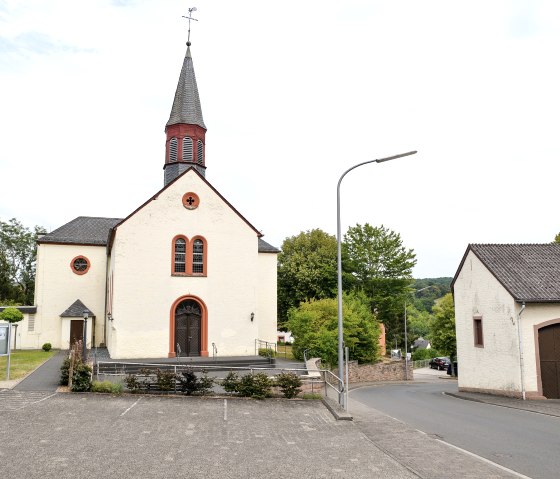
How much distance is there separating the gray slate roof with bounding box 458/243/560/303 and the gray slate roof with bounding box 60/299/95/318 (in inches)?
944

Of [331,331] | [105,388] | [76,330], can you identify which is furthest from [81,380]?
[76,330]

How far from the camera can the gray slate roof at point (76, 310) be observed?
33.4 m

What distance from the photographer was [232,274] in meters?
27.8

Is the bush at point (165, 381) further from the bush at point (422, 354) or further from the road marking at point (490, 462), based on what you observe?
the bush at point (422, 354)

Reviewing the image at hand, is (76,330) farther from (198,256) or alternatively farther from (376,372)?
(376,372)

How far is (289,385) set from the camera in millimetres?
16891

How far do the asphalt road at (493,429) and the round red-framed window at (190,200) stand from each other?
13466mm

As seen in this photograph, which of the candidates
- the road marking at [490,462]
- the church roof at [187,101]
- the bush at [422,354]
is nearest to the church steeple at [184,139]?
the church roof at [187,101]

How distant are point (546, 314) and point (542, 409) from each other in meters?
4.77

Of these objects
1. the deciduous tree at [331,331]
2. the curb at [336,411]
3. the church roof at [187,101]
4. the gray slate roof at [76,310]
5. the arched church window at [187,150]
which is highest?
the church roof at [187,101]

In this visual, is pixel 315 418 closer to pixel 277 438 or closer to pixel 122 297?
pixel 277 438

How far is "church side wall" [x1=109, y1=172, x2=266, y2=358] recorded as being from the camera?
25.8 meters

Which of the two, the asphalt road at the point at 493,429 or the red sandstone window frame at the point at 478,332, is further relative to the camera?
the red sandstone window frame at the point at 478,332

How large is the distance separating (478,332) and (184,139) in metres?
19.6
